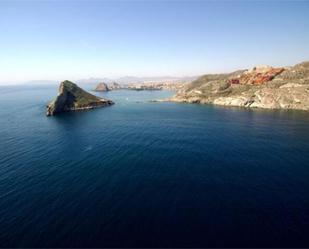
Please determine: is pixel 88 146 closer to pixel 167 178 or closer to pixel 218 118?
pixel 167 178

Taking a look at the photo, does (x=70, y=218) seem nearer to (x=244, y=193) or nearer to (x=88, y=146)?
(x=244, y=193)

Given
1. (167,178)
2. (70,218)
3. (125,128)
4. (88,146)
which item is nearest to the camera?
(70,218)

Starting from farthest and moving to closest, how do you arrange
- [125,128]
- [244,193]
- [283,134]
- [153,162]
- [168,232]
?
1. [125,128]
2. [283,134]
3. [153,162]
4. [244,193]
5. [168,232]

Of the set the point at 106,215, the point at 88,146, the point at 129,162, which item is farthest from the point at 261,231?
the point at 88,146

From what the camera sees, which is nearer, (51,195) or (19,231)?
(19,231)

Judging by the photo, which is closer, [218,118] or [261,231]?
[261,231]

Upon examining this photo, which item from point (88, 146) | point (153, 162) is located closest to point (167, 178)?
point (153, 162)
